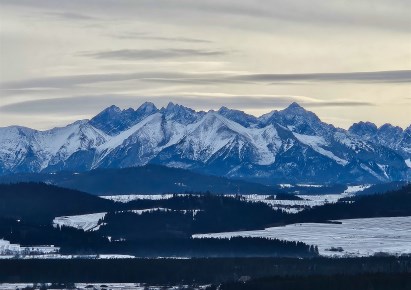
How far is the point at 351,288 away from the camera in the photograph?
17838cm

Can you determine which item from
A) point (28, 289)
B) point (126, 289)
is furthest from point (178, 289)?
point (28, 289)

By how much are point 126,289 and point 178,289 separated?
22.8 feet

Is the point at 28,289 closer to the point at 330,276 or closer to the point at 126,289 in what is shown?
the point at 126,289

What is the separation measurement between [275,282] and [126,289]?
21944mm

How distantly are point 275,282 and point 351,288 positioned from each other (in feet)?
43.3

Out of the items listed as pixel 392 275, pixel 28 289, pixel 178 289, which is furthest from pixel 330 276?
pixel 28 289

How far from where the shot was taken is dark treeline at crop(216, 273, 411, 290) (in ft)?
589

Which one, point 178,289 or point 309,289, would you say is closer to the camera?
point 309,289

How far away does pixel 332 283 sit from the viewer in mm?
182000

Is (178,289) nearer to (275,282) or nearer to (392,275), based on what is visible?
(275,282)

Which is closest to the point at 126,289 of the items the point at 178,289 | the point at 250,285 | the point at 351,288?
the point at 178,289

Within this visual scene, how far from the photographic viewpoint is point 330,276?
193375 mm

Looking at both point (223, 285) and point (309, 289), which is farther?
point (223, 285)

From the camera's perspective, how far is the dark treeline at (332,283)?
179500 mm
